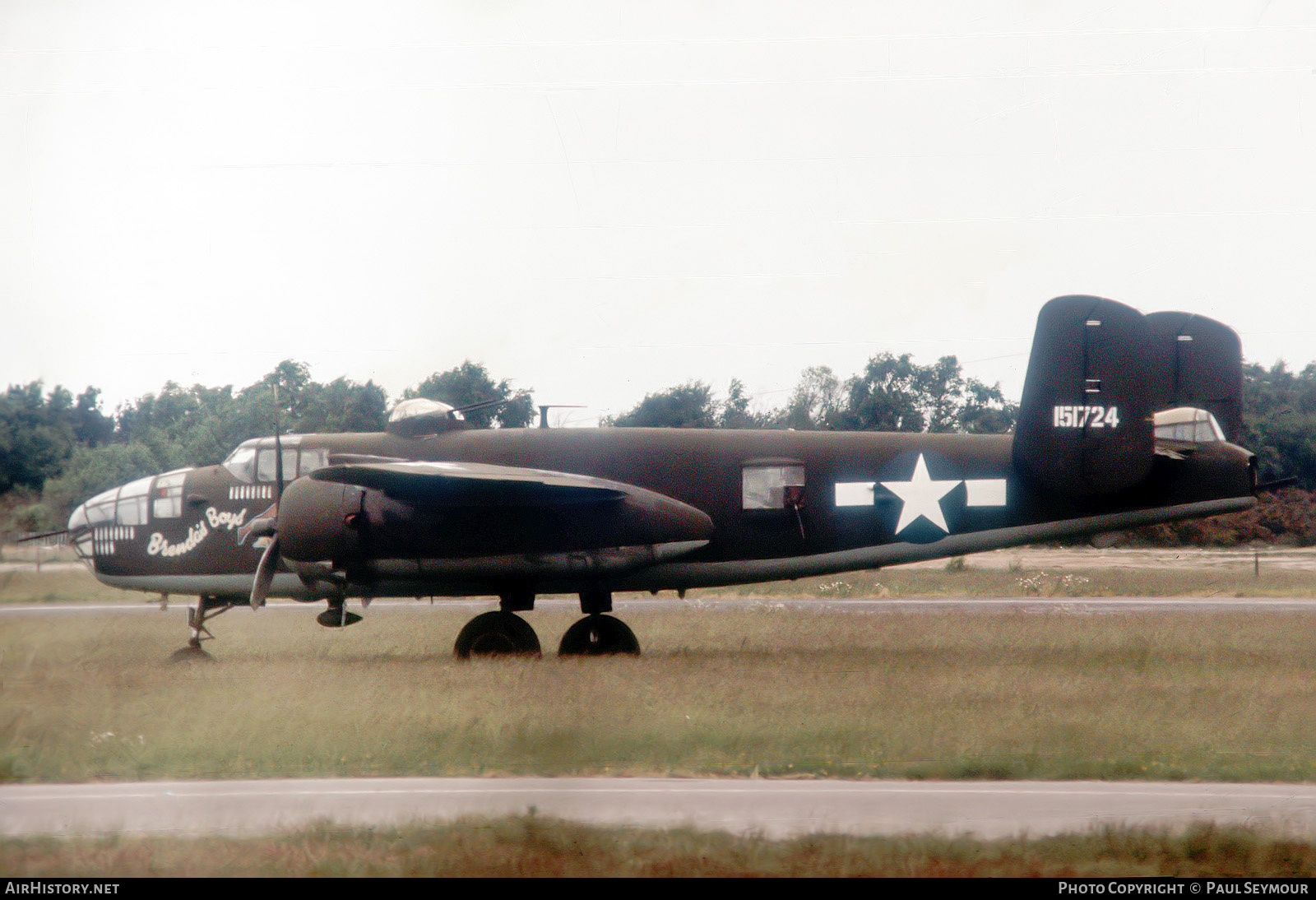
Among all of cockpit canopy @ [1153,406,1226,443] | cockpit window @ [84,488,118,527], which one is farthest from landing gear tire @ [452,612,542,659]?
cockpit canopy @ [1153,406,1226,443]

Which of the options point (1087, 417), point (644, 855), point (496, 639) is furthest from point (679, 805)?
point (1087, 417)

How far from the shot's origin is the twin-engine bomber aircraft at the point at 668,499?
1555cm

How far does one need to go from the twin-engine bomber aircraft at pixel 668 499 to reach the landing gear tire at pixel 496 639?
0.09 feet

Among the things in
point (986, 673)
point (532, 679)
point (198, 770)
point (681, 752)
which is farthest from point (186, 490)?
point (986, 673)

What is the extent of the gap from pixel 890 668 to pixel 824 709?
3.80 metres

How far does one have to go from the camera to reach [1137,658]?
55.2 ft

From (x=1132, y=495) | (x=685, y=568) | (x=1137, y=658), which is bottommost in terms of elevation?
(x=1137, y=658)

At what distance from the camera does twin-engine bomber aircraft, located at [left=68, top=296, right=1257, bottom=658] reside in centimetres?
1555

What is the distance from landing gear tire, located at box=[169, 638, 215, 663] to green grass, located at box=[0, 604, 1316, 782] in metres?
0.56

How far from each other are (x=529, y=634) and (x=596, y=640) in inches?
42.4

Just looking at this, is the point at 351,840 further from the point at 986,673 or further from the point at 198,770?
the point at 986,673

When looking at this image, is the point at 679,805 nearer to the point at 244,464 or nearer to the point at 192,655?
the point at 192,655

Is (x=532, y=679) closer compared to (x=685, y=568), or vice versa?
(x=532, y=679)

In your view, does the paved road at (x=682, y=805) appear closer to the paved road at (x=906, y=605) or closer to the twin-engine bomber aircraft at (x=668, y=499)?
the twin-engine bomber aircraft at (x=668, y=499)
